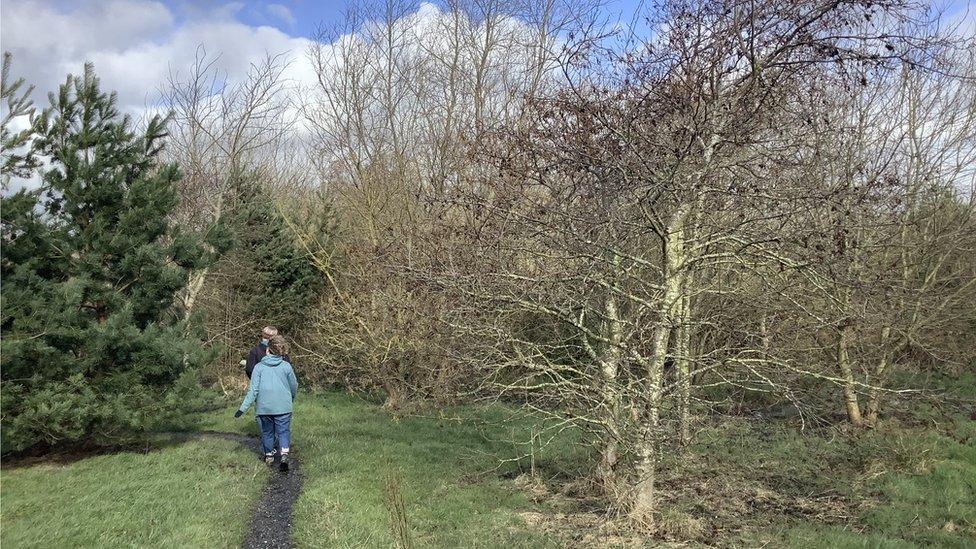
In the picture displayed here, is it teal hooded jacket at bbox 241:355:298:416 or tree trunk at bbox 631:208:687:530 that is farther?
teal hooded jacket at bbox 241:355:298:416

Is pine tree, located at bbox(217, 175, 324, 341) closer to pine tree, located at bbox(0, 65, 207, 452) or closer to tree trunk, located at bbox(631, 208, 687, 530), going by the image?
pine tree, located at bbox(0, 65, 207, 452)

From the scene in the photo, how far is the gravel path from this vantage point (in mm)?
5613

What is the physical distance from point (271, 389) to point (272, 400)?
0.47 feet

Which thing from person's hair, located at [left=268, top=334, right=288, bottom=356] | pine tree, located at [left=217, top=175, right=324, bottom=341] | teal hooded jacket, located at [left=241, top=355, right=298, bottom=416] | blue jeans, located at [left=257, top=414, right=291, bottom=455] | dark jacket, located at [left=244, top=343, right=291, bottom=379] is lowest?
blue jeans, located at [left=257, top=414, right=291, bottom=455]

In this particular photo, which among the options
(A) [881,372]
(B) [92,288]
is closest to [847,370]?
(A) [881,372]

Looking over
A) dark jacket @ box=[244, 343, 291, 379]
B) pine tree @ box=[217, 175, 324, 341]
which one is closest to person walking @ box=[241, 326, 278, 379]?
dark jacket @ box=[244, 343, 291, 379]

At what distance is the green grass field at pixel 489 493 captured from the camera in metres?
5.68

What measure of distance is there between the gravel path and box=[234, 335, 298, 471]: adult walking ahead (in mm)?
326

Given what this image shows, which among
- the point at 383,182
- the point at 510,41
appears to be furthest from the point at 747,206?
the point at 510,41

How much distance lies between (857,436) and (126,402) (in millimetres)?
10517

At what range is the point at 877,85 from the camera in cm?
1077

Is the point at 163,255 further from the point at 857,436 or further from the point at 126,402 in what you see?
the point at 857,436

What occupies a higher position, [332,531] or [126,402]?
[126,402]

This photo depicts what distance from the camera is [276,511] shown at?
644cm
